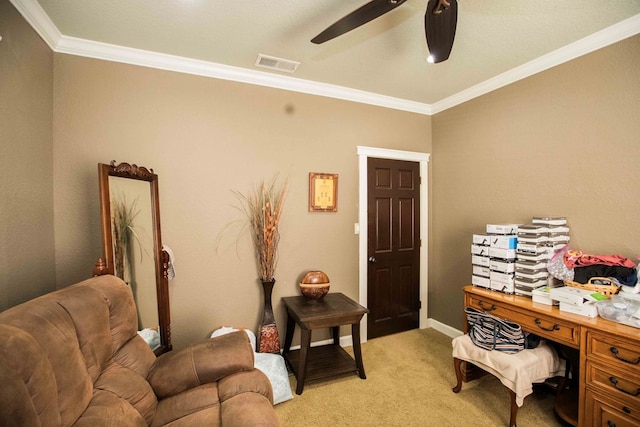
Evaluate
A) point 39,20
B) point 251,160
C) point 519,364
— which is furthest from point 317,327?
point 39,20

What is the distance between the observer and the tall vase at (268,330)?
2.62m

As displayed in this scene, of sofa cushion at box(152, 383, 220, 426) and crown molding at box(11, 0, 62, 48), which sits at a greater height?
crown molding at box(11, 0, 62, 48)

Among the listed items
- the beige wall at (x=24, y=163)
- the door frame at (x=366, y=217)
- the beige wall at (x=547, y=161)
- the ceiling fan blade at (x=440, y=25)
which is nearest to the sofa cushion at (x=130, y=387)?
the beige wall at (x=24, y=163)

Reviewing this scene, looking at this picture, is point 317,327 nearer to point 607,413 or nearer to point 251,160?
point 251,160

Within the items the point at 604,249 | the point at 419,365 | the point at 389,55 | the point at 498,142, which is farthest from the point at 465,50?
the point at 419,365

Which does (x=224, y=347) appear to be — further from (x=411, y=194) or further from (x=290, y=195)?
(x=411, y=194)

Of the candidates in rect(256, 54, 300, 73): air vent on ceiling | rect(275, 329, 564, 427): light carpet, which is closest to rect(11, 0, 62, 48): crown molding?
rect(256, 54, 300, 73): air vent on ceiling

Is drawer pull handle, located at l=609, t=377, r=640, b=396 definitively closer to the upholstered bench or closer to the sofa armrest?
the upholstered bench

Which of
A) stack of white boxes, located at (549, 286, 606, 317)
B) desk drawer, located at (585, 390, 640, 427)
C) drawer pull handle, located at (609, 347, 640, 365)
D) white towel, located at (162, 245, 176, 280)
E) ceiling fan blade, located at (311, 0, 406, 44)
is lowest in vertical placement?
desk drawer, located at (585, 390, 640, 427)

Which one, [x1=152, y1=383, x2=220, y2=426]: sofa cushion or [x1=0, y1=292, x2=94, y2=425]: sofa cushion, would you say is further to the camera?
[x1=152, y1=383, x2=220, y2=426]: sofa cushion

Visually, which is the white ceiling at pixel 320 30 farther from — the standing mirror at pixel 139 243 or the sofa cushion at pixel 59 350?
the sofa cushion at pixel 59 350

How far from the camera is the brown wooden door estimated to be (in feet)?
11.0

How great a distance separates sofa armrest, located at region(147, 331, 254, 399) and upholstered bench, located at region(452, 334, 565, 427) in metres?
1.63

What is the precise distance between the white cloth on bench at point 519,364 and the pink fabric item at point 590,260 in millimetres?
641
